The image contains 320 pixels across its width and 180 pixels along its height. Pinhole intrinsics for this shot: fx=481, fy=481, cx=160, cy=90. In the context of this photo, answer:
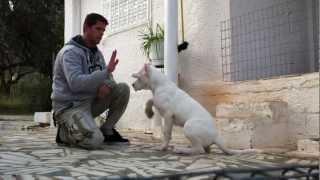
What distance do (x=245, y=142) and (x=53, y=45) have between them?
18280mm

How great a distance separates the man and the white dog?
43cm

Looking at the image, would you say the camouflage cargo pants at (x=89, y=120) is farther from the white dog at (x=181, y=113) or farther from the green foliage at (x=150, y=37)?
the green foliage at (x=150, y=37)

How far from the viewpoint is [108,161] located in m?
4.13

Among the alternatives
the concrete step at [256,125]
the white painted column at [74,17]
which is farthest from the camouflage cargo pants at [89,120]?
the white painted column at [74,17]

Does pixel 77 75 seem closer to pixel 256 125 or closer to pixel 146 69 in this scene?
pixel 146 69

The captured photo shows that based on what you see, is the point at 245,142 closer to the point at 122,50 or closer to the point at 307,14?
the point at 307,14

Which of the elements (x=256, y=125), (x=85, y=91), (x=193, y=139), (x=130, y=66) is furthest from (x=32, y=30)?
(x=193, y=139)

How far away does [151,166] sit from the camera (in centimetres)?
383

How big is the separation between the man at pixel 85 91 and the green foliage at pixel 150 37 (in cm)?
194

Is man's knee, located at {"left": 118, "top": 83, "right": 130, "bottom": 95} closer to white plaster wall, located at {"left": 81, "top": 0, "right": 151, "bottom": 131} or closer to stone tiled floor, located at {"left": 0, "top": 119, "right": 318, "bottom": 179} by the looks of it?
stone tiled floor, located at {"left": 0, "top": 119, "right": 318, "bottom": 179}

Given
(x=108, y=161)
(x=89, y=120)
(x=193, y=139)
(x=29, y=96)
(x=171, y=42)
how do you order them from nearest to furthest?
(x=108, y=161) → (x=193, y=139) → (x=89, y=120) → (x=171, y=42) → (x=29, y=96)

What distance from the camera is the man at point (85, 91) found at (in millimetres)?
5051

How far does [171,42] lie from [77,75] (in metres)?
2.10

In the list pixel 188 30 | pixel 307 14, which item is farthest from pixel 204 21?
pixel 307 14
